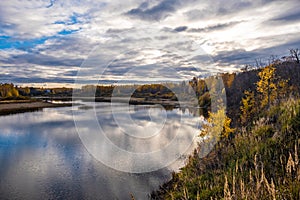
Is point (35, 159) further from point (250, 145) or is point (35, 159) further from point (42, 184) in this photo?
point (250, 145)

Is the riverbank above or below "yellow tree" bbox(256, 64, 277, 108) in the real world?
below

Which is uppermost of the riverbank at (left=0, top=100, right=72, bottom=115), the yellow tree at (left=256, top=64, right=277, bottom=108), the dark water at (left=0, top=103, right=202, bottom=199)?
the yellow tree at (left=256, top=64, right=277, bottom=108)

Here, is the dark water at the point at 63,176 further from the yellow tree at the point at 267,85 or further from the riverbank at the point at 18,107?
the riverbank at the point at 18,107

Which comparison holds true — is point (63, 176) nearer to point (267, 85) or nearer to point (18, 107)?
point (267, 85)

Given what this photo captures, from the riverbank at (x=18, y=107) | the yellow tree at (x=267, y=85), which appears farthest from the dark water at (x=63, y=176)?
the riverbank at (x=18, y=107)

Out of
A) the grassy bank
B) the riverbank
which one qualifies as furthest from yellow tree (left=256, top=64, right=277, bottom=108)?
the riverbank

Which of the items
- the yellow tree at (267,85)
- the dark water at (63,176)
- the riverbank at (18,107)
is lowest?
the dark water at (63,176)

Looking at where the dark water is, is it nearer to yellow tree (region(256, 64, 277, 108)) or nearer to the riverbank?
yellow tree (region(256, 64, 277, 108))

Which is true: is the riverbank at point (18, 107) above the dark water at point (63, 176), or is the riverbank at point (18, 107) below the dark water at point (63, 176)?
above

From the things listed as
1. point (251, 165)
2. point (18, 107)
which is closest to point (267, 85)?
point (251, 165)

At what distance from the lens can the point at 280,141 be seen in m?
8.95

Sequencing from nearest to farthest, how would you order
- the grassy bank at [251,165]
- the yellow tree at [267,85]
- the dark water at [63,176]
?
the grassy bank at [251,165], the dark water at [63,176], the yellow tree at [267,85]

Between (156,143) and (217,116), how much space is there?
292 inches

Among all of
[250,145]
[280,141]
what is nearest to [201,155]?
[250,145]
